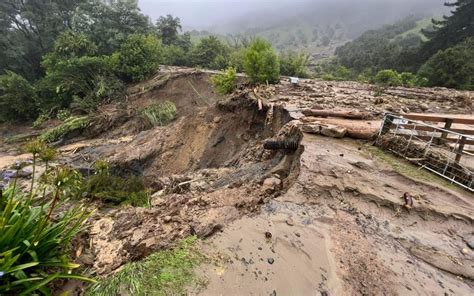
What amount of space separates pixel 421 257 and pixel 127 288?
313 centimetres

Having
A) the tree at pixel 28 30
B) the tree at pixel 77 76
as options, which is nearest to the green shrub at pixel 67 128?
the tree at pixel 77 76

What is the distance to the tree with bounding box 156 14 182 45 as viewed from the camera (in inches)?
1007

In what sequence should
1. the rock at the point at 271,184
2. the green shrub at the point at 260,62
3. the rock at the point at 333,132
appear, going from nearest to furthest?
1. the rock at the point at 271,184
2. the rock at the point at 333,132
3. the green shrub at the point at 260,62

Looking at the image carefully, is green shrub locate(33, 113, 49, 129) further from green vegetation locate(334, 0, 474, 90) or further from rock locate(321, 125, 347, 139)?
green vegetation locate(334, 0, 474, 90)

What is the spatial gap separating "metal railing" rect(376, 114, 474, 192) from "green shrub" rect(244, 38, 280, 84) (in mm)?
6218

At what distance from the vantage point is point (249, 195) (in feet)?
12.4

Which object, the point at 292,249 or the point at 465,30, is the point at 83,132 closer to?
the point at 292,249

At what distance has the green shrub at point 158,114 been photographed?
40.4 feet

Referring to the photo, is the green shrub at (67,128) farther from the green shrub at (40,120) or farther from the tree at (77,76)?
the green shrub at (40,120)

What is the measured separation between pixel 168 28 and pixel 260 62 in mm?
19667

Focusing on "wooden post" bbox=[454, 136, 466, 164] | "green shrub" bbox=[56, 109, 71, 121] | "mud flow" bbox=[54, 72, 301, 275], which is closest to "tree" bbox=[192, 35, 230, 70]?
"mud flow" bbox=[54, 72, 301, 275]

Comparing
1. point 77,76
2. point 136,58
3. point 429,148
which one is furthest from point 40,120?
point 429,148

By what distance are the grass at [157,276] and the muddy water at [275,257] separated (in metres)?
0.19

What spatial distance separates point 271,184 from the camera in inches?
160
